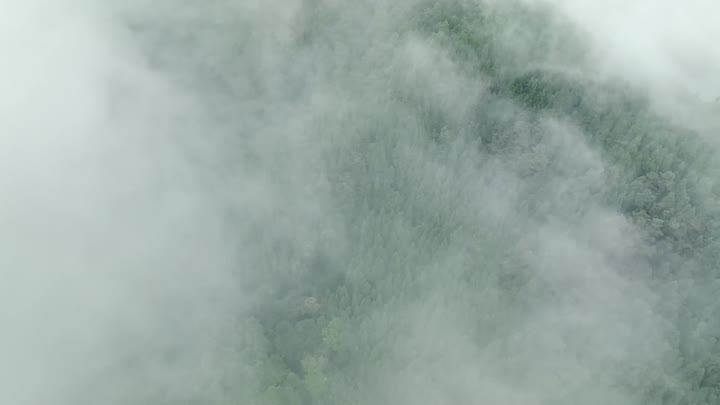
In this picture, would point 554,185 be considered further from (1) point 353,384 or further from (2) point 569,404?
(1) point 353,384

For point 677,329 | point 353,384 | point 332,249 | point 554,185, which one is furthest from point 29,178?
point 677,329

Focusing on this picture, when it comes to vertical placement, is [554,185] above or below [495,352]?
above

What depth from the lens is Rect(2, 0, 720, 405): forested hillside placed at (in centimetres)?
6388

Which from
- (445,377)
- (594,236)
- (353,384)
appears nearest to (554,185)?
(594,236)

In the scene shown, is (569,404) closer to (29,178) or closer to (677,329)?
(677,329)

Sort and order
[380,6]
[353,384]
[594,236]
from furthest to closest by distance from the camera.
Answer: [380,6], [594,236], [353,384]

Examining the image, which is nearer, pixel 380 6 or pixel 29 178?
pixel 29 178

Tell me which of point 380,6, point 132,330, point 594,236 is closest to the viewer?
point 132,330

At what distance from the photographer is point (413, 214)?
71250 millimetres

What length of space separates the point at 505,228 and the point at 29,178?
4979 centimetres

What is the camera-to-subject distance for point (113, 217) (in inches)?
3022

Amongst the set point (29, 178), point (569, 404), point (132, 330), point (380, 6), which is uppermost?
point (380, 6)

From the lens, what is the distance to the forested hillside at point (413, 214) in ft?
210

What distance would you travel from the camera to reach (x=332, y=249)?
6888 centimetres
